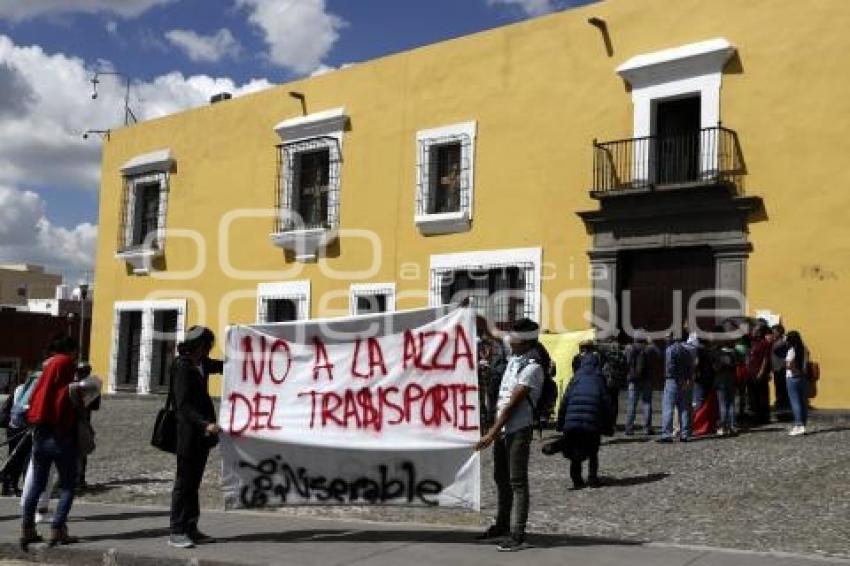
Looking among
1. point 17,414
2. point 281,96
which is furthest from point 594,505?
point 281,96

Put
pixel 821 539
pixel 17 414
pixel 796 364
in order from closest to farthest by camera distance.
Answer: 1. pixel 821 539
2. pixel 17 414
3. pixel 796 364

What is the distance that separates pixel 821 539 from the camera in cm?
801

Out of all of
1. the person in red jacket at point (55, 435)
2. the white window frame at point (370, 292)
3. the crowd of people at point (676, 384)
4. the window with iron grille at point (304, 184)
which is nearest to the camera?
the person in red jacket at point (55, 435)

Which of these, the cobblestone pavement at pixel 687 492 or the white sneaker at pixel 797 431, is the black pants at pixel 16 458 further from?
the white sneaker at pixel 797 431

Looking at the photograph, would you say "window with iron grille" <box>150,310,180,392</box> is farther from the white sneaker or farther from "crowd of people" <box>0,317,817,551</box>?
the white sneaker

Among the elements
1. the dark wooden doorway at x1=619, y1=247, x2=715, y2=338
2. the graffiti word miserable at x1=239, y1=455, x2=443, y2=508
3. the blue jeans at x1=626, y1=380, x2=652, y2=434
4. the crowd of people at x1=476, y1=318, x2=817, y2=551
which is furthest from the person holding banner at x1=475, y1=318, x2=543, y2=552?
the dark wooden doorway at x1=619, y1=247, x2=715, y2=338

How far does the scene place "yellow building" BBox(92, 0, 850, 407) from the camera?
49.0ft

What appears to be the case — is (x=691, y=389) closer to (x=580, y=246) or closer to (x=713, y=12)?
(x=580, y=246)

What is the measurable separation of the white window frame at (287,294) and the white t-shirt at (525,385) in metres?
14.0

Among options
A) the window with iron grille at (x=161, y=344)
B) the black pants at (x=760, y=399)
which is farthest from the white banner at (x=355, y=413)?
Answer: the window with iron grille at (x=161, y=344)

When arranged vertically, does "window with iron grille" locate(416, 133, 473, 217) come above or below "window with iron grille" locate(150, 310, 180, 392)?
above

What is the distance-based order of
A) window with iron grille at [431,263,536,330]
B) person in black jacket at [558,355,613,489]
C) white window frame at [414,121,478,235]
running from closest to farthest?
person in black jacket at [558,355,613,489] < window with iron grille at [431,263,536,330] < white window frame at [414,121,478,235]

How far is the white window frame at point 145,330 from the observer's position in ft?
79.3

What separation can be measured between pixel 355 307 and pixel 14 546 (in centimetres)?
1252
